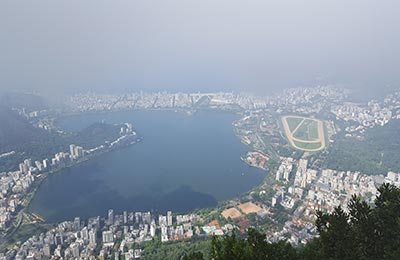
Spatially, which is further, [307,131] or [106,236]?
[307,131]

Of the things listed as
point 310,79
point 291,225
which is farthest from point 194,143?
point 310,79

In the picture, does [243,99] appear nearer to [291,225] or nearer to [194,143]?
[194,143]

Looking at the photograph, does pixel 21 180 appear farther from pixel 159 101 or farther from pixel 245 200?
pixel 159 101

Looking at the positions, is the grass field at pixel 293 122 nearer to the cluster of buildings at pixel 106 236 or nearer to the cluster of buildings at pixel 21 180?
the cluster of buildings at pixel 106 236

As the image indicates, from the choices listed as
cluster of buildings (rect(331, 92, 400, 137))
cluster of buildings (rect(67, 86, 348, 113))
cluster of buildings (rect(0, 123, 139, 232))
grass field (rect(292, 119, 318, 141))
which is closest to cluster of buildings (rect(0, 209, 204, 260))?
cluster of buildings (rect(0, 123, 139, 232))

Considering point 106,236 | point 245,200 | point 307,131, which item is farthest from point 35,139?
point 307,131

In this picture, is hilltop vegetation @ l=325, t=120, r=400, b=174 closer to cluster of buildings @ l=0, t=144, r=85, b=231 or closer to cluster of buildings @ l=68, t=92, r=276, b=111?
Result: cluster of buildings @ l=68, t=92, r=276, b=111
